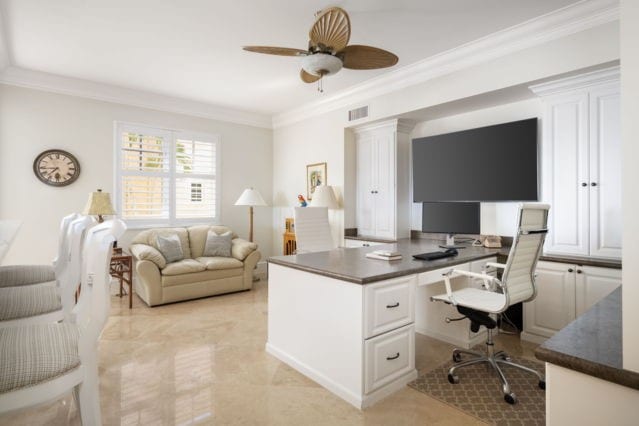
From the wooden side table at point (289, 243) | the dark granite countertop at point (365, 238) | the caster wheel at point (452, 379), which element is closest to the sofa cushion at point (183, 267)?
the wooden side table at point (289, 243)

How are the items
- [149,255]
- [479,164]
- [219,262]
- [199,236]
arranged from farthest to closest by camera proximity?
1. [199,236]
2. [219,262]
3. [149,255]
4. [479,164]

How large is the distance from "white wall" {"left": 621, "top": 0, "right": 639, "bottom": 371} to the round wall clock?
5288 mm

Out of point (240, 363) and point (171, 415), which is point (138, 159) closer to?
point (240, 363)

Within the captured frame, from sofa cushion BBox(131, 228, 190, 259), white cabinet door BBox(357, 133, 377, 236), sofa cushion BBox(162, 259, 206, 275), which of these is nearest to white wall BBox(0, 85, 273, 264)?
sofa cushion BBox(131, 228, 190, 259)

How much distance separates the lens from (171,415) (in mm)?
1997

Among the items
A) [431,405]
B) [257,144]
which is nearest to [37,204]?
[257,144]

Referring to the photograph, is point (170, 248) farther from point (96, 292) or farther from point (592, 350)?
point (592, 350)

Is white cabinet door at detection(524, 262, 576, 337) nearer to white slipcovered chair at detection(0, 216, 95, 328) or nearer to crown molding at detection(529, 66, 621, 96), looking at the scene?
crown molding at detection(529, 66, 621, 96)

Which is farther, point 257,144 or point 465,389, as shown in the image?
point 257,144

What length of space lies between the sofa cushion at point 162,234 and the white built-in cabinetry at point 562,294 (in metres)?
4.17

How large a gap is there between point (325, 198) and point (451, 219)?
171 cm

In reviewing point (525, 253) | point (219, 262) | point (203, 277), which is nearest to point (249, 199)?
point (219, 262)

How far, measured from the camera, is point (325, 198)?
4.81m

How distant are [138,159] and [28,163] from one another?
1220 mm
